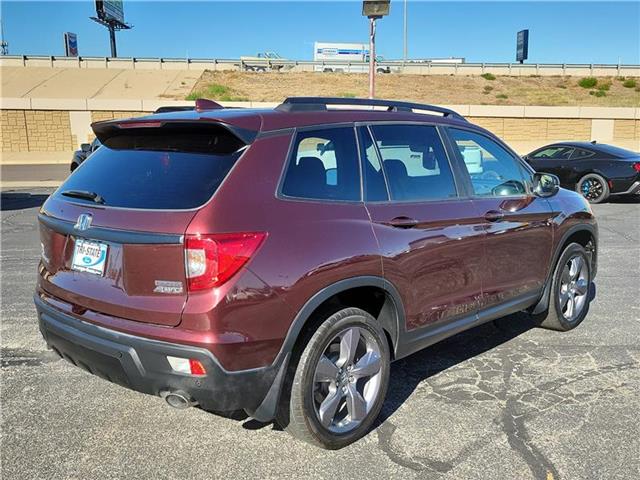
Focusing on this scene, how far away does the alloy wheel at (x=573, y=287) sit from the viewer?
488 cm

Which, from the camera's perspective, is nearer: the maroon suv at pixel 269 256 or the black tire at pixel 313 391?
the maroon suv at pixel 269 256

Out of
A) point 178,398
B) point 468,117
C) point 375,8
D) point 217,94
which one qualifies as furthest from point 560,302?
point 217,94

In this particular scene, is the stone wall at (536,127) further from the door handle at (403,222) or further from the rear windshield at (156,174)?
the rear windshield at (156,174)

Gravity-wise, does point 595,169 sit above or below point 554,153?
below

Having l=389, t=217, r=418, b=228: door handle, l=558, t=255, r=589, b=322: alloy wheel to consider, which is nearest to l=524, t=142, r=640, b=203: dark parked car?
l=558, t=255, r=589, b=322: alloy wheel

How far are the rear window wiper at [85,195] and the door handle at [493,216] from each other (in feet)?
8.01

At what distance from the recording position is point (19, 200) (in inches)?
565

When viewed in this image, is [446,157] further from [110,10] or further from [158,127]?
[110,10]

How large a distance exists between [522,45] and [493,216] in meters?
90.1

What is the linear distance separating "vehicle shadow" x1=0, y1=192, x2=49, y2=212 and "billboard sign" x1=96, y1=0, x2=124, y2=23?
69.4m

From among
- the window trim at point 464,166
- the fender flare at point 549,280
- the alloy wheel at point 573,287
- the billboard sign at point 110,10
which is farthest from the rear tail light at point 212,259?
the billboard sign at point 110,10

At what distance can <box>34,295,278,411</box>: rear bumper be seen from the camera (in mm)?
2541

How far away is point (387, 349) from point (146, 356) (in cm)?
136

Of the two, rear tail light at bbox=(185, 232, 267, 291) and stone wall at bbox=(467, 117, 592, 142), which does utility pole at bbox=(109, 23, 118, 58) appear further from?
rear tail light at bbox=(185, 232, 267, 291)
